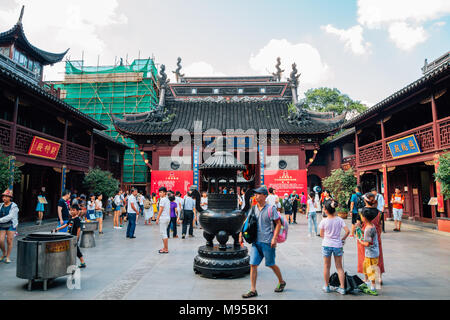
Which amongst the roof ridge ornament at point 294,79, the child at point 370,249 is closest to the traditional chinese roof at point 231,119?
the roof ridge ornament at point 294,79

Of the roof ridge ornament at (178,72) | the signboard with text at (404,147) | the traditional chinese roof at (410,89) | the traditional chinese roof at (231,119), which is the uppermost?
the roof ridge ornament at (178,72)

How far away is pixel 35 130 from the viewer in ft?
46.9

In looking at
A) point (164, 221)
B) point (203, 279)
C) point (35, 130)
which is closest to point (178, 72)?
point (35, 130)

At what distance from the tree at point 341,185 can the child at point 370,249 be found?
11.4 m

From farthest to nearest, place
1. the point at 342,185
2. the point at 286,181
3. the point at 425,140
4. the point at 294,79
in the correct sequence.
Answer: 1. the point at 294,79
2. the point at 286,181
3. the point at 342,185
4. the point at 425,140

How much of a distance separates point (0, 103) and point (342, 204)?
659 inches

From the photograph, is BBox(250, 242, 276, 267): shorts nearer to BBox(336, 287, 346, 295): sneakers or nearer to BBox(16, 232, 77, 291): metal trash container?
BBox(336, 287, 346, 295): sneakers

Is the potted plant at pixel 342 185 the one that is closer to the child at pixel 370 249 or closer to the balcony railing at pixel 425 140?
the balcony railing at pixel 425 140

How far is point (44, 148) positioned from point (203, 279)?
419 inches

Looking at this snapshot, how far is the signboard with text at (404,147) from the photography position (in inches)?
451

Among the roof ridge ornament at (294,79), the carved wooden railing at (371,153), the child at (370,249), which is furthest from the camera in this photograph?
the roof ridge ornament at (294,79)

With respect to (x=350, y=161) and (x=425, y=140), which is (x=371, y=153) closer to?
(x=425, y=140)

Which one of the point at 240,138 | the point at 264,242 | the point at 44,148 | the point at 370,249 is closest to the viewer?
the point at 264,242
